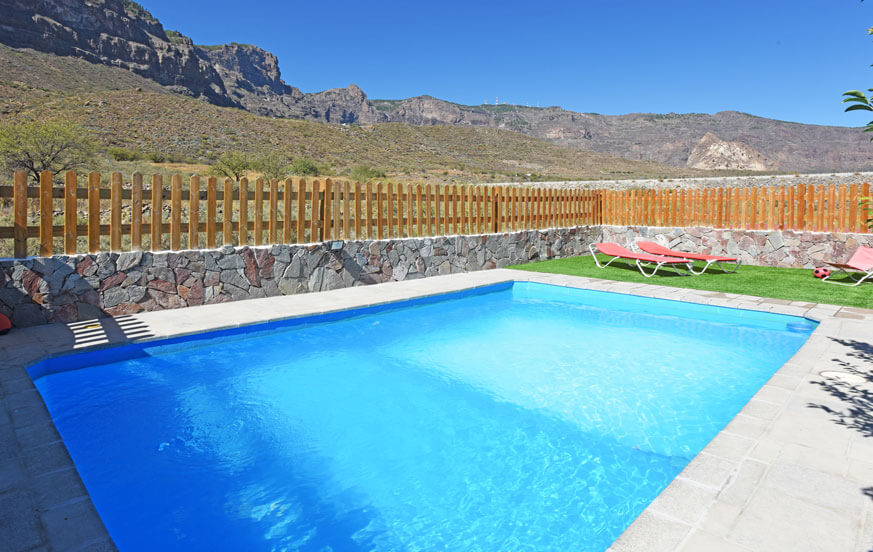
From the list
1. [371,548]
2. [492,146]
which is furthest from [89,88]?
[371,548]

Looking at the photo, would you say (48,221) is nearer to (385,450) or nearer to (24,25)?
(385,450)

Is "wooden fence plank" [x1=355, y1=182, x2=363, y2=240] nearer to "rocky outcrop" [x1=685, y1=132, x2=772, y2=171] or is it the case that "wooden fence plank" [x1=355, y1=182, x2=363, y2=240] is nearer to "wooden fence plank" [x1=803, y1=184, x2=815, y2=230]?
"wooden fence plank" [x1=803, y1=184, x2=815, y2=230]

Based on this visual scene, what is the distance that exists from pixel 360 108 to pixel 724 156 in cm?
9557

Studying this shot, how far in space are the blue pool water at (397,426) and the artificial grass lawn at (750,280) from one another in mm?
1814

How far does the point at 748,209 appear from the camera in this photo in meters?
12.4

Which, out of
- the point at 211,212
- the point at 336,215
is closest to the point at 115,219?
the point at 211,212

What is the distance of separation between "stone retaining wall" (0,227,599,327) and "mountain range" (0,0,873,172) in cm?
7459

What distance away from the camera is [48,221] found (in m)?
6.04

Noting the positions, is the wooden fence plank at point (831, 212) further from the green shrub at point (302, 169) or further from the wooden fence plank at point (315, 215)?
the green shrub at point (302, 169)

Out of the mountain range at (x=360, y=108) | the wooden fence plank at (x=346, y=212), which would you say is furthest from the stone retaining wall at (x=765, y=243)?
the mountain range at (x=360, y=108)

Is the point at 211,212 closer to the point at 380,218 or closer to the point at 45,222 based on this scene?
the point at 45,222

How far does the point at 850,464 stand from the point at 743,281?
770cm

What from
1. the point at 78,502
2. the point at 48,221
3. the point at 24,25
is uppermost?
the point at 24,25

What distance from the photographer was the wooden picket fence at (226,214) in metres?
6.07
